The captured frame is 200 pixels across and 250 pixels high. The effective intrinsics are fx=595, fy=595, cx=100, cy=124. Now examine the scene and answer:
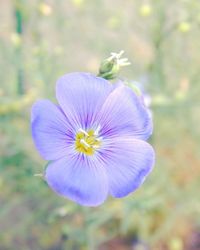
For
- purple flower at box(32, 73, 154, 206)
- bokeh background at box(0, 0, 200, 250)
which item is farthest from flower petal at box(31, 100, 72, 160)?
bokeh background at box(0, 0, 200, 250)

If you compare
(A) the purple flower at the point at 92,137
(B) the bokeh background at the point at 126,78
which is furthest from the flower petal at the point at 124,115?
(B) the bokeh background at the point at 126,78

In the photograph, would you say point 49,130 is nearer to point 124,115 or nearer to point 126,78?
point 124,115

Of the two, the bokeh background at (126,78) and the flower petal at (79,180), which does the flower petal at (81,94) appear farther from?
the bokeh background at (126,78)

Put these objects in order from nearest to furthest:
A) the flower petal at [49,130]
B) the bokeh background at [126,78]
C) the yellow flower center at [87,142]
Answer: the flower petal at [49,130]
the yellow flower center at [87,142]
the bokeh background at [126,78]

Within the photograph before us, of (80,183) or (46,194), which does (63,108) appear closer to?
(80,183)

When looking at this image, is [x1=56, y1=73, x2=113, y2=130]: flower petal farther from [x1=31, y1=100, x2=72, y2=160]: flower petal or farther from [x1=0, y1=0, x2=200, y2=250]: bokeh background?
[x1=0, y1=0, x2=200, y2=250]: bokeh background

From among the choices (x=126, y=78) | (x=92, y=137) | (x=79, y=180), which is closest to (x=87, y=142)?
(x=92, y=137)
